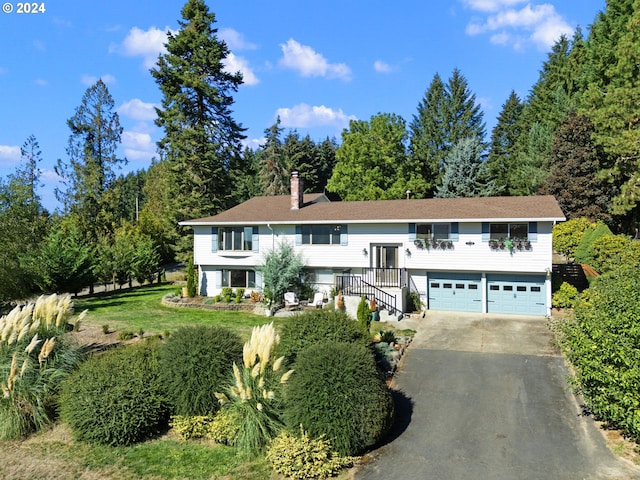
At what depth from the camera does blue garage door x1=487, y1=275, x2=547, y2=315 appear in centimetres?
2036

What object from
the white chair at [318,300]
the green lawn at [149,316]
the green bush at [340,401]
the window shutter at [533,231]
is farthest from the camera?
the white chair at [318,300]

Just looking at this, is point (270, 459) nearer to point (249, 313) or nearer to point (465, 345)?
point (465, 345)

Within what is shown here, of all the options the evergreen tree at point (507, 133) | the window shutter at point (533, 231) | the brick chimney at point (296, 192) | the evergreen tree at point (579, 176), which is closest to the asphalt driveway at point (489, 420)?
the window shutter at point (533, 231)

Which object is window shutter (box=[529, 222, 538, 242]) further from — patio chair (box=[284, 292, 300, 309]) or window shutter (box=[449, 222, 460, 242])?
patio chair (box=[284, 292, 300, 309])

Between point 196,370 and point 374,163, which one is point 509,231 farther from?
point 374,163

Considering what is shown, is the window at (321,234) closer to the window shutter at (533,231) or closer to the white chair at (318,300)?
the white chair at (318,300)

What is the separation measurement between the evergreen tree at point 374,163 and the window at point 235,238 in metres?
19.1

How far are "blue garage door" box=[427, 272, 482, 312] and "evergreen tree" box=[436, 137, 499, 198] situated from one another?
23548 mm

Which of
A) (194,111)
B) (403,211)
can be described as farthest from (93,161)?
(403,211)

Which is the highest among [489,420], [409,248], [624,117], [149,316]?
[624,117]

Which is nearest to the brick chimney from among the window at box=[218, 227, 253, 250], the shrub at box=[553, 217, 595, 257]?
the window at box=[218, 227, 253, 250]

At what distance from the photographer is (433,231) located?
21547mm

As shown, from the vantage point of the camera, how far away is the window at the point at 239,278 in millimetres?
25109

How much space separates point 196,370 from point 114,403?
171cm
